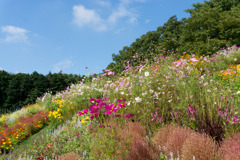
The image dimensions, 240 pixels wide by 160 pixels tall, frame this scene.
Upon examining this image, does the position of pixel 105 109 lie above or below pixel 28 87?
below

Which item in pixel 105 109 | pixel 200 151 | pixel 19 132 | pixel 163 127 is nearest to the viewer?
pixel 200 151

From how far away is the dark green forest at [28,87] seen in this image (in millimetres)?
17109

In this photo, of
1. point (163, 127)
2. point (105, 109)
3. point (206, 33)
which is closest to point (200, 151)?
point (163, 127)

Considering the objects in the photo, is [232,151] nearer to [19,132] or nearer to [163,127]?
[163,127]

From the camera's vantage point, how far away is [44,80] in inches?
683

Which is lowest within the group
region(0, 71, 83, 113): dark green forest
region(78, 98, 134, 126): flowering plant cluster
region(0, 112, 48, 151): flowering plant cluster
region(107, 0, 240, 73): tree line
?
region(0, 112, 48, 151): flowering plant cluster

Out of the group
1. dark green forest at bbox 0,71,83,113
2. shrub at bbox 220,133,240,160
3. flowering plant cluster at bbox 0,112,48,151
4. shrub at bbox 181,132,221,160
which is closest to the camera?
shrub at bbox 220,133,240,160

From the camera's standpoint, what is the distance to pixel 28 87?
17391 millimetres

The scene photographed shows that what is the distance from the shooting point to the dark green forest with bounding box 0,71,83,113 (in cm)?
1711

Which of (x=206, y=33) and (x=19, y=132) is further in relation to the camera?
(x=206, y=33)

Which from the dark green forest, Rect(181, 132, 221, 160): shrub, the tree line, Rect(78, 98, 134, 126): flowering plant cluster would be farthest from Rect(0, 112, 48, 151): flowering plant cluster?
the tree line

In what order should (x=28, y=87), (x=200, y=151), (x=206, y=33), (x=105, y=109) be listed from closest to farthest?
1. (x=200, y=151)
2. (x=105, y=109)
3. (x=28, y=87)
4. (x=206, y=33)

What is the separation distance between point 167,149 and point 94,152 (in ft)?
4.19

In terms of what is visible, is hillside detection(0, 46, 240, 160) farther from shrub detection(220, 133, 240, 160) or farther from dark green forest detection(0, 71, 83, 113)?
dark green forest detection(0, 71, 83, 113)
